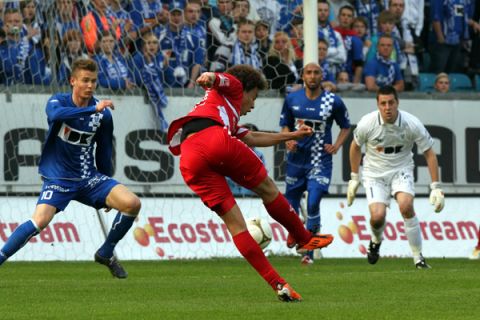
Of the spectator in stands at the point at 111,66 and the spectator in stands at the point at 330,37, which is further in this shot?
the spectator in stands at the point at 330,37

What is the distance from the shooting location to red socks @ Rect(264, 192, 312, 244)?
944cm

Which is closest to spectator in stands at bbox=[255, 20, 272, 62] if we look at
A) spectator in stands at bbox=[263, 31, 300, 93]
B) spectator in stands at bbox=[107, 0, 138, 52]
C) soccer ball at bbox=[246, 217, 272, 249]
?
spectator in stands at bbox=[263, 31, 300, 93]

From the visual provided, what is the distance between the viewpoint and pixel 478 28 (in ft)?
71.9

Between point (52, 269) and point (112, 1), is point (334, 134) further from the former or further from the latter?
point (52, 269)

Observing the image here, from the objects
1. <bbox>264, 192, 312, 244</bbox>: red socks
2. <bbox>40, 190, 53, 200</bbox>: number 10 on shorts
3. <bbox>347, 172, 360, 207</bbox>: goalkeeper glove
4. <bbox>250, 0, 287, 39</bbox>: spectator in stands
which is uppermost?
<bbox>250, 0, 287, 39</bbox>: spectator in stands

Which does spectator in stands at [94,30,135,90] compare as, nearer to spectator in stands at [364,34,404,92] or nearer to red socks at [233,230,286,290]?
spectator in stands at [364,34,404,92]

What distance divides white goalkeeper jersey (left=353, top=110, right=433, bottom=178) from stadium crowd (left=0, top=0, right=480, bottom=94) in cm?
300

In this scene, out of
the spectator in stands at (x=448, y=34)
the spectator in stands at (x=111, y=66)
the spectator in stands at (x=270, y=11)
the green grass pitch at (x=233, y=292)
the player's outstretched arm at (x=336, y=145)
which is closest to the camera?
the green grass pitch at (x=233, y=292)

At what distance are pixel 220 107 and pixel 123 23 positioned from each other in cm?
859

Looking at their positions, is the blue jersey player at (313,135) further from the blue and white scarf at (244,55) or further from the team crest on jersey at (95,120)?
the team crest on jersey at (95,120)

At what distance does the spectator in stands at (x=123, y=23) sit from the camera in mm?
17734

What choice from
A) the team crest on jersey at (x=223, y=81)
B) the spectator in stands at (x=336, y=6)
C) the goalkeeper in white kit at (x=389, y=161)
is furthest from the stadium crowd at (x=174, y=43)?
the team crest on jersey at (x=223, y=81)

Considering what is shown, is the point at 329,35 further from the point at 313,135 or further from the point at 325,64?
the point at 313,135

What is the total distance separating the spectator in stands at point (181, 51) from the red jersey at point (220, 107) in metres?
8.41
